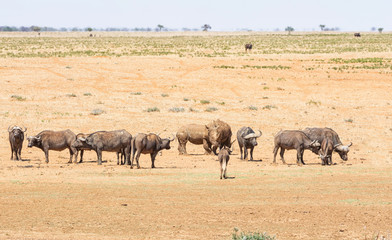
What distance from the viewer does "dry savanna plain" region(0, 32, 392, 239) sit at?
51.6ft

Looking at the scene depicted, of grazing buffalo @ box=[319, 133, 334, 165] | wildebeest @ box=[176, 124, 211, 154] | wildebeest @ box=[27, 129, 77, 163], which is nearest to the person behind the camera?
grazing buffalo @ box=[319, 133, 334, 165]

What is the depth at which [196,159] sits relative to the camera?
27656 mm

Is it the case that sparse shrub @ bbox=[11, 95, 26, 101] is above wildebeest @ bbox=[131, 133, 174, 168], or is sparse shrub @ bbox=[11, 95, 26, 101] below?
above

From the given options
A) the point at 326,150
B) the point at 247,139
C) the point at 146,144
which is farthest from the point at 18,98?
the point at 326,150

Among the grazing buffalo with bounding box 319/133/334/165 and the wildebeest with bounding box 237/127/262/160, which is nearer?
the grazing buffalo with bounding box 319/133/334/165

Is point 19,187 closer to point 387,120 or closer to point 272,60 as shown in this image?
point 387,120

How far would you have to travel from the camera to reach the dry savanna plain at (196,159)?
15742mm

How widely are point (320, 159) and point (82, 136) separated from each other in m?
10.6

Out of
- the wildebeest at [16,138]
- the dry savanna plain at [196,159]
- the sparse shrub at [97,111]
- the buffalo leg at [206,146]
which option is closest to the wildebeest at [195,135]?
the buffalo leg at [206,146]

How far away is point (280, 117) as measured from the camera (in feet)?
125

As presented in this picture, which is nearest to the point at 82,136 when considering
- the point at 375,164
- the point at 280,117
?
the point at 375,164

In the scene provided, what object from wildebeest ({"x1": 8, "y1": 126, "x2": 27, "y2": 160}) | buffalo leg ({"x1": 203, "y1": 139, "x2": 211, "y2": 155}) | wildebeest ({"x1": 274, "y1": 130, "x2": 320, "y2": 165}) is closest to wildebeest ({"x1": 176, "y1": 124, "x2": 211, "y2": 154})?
buffalo leg ({"x1": 203, "y1": 139, "x2": 211, "y2": 155})

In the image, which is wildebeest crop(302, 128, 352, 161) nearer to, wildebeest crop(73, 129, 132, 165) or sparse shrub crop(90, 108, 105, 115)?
wildebeest crop(73, 129, 132, 165)

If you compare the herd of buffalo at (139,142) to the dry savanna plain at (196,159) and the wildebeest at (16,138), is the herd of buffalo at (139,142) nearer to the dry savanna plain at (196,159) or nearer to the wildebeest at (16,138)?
the wildebeest at (16,138)
